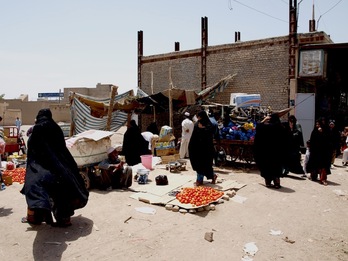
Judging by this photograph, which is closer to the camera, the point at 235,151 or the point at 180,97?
the point at 235,151

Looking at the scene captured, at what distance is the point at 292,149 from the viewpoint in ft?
25.8

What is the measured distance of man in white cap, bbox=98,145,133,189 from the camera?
6.57 metres

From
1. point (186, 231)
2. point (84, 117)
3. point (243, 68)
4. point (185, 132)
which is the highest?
point (243, 68)

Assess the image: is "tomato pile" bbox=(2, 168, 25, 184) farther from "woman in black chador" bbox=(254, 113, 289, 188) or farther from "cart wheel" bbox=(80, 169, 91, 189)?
"woman in black chador" bbox=(254, 113, 289, 188)

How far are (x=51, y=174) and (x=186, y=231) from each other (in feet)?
6.45

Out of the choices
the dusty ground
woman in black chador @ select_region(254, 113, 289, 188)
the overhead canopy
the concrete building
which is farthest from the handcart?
the concrete building

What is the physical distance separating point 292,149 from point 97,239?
5.47m

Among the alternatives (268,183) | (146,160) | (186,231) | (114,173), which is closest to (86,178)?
(114,173)

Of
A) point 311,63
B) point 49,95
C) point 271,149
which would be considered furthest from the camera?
point 49,95

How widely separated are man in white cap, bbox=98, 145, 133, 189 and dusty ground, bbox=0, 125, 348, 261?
408mm

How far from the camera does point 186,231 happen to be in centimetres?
441

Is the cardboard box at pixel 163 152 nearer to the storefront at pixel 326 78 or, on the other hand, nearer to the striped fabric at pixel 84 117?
the striped fabric at pixel 84 117

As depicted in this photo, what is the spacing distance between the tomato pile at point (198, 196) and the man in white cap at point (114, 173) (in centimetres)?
135

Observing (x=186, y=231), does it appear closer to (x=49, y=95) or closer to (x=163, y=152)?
(x=163, y=152)
